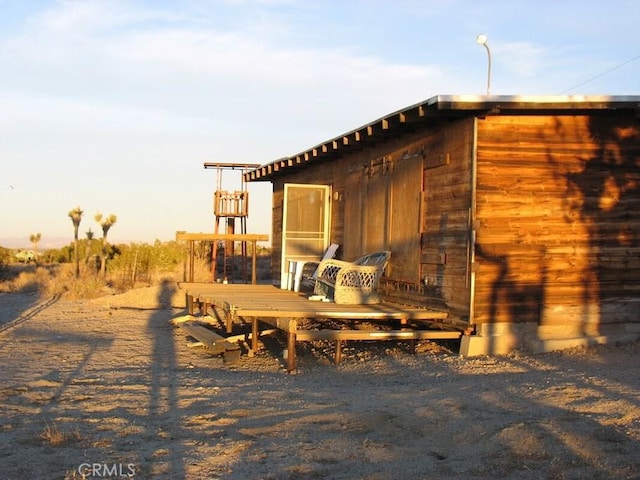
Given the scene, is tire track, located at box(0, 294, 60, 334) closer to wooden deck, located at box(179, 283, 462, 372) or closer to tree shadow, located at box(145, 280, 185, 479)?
tree shadow, located at box(145, 280, 185, 479)

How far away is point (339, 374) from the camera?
29.6ft

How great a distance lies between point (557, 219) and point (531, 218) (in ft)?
1.25

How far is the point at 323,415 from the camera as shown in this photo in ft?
21.0

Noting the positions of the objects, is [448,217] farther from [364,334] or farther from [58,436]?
[58,436]

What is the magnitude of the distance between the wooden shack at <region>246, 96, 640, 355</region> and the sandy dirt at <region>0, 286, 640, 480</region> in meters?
0.56

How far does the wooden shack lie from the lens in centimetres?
951

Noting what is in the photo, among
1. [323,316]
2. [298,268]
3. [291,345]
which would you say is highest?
[298,268]

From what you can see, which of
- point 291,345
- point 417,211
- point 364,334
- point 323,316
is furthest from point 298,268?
point 291,345

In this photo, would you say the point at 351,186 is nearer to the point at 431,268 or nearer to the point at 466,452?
the point at 431,268

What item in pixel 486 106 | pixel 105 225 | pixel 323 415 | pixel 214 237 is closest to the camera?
pixel 323 415

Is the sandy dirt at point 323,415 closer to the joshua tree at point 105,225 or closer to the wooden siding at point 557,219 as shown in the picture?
the wooden siding at point 557,219

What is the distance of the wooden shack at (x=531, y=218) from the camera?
9508 mm

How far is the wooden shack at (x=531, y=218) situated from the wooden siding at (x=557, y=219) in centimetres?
1

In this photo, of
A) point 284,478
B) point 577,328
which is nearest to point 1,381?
point 284,478
